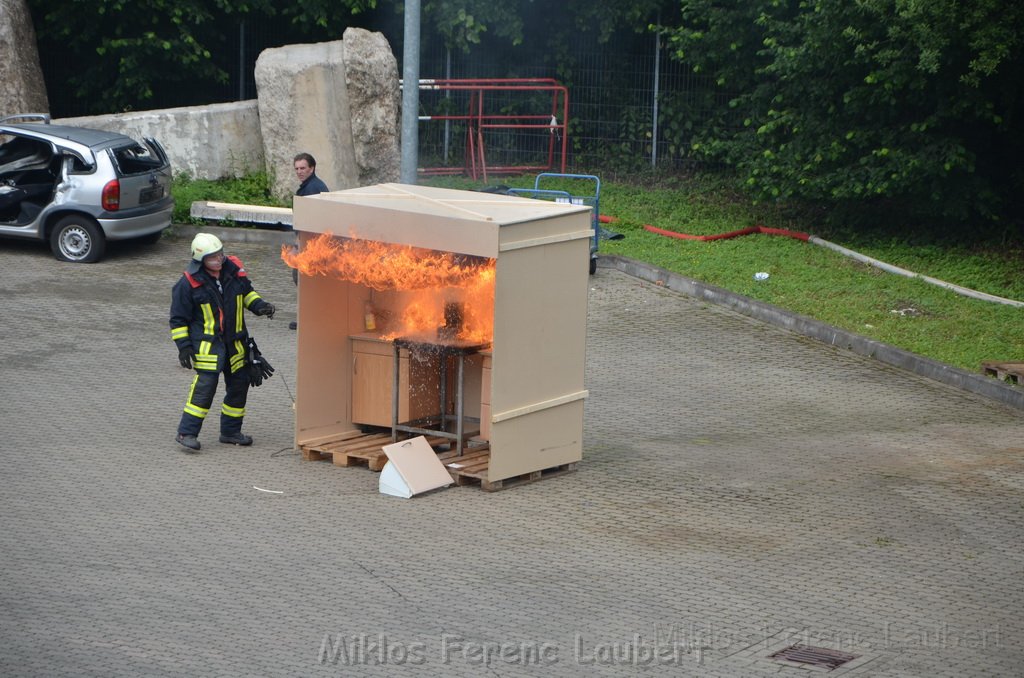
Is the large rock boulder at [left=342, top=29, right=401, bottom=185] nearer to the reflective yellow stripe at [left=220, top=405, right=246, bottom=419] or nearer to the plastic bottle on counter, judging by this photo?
the plastic bottle on counter

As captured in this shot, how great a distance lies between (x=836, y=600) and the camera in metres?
7.68

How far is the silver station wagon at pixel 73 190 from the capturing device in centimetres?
1585

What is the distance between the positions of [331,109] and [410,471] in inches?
421

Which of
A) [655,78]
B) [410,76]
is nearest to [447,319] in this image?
[410,76]

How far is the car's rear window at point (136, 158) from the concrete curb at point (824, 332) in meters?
5.71

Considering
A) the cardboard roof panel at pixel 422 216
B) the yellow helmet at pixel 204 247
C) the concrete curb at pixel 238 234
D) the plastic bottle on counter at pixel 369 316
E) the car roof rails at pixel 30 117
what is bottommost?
the concrete curb at pixel 238 234

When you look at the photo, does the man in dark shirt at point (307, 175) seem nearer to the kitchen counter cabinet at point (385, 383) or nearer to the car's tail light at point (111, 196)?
the kitchen counter cabinet at point (385, 383)

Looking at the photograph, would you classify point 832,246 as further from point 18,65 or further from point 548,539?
point 18,65

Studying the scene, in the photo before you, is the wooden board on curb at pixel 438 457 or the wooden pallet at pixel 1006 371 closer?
the wooden board on curb at pixel 438 457

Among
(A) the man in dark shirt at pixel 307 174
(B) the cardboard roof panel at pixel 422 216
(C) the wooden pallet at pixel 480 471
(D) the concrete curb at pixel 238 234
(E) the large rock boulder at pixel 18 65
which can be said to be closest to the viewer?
(B) the cardboard roof panel at pixel 422 216

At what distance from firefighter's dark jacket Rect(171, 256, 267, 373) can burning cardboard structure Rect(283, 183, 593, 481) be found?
47 cm

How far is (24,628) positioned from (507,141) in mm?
17915

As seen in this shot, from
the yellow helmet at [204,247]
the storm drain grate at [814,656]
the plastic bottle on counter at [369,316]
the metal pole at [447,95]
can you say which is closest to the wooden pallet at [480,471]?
the plastic bottle on counter at [369,316]

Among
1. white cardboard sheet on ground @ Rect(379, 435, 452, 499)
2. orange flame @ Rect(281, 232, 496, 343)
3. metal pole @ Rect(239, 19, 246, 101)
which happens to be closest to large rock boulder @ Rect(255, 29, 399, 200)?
metal pole @ Rect(239, 19, 246, 101)
